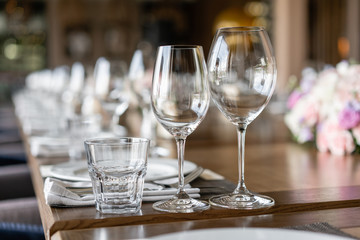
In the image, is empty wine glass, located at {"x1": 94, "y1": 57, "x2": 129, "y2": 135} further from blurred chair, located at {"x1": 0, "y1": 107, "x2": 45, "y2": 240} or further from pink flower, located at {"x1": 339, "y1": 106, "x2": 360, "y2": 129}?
pink flower, located at {"x1": 339, "y1": 106, "x2": 360, "y2": 129}

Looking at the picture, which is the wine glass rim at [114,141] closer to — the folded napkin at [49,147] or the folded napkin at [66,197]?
the folded napkin at [66,197]

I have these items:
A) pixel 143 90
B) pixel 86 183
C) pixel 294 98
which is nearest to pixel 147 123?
pixel 143 90

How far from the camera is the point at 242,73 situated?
75cm

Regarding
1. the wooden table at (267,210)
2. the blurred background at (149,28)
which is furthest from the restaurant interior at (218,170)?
the blurred background at (149,28)

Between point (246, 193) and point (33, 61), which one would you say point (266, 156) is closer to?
point (246, 193)

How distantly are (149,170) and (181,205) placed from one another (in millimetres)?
257

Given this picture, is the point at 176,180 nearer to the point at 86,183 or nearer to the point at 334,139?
the point at 86,183

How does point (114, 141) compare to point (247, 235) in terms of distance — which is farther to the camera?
point (114, 141)

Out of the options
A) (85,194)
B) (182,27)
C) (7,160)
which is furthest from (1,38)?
(85,194)

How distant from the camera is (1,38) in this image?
900 centimetres

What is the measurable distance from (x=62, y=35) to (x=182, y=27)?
2.55 m

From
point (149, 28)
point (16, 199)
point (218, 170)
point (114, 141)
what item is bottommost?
point (16, 199)

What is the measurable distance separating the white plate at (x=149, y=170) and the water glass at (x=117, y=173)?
0.15 meters

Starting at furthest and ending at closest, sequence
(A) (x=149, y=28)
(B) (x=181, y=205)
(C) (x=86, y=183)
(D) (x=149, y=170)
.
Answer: (A) (x=149, y=28) < (D) (x=149, y=170) < (C) (x=86, y=183) < (B) (x=181, y=205)
